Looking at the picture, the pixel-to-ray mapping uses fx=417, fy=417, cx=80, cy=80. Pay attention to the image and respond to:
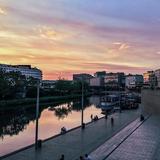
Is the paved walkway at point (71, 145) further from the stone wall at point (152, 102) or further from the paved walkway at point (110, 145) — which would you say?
the stone wall at point (152, 102)

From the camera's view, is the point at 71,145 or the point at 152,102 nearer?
the point at 71,145

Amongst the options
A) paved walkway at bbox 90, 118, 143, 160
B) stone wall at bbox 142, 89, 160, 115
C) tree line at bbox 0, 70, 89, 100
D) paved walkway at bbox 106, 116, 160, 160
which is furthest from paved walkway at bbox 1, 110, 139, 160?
tree line at bbox 0, 70, 89, 100

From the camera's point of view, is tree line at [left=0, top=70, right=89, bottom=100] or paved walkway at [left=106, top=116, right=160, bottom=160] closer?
paved walkway at [left=106, top=116, right=160, bottom=160]

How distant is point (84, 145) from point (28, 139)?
9571 millimetres

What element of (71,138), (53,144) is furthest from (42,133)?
(53,144)

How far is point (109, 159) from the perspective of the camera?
2877 cm

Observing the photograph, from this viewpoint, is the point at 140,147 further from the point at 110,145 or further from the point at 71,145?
the point at 71,145

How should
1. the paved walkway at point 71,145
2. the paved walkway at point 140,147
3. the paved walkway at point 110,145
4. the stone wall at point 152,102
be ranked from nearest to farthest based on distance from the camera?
1. the paved walkway at point 71,145
2. the paved walkway at point 140,147
3. the paved walkway at point 110,145
4. the stone wall at point 152,102

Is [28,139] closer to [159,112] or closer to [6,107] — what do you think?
[159,112]

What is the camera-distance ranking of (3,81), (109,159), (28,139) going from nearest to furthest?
(109,159), (28,139), (3,81)

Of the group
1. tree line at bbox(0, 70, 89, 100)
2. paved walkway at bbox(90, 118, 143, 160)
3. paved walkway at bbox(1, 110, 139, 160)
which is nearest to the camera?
paved walkway at bbox(1, 110, 139, 160)

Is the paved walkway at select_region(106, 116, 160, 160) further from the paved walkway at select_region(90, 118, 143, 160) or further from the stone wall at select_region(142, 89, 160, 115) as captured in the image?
the stone wall at select_region(142, 89, 160, 115)

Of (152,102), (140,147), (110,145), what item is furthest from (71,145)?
(152,102)

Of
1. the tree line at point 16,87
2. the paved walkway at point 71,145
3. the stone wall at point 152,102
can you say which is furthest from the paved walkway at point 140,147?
the tree line at point 16,87
